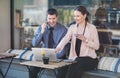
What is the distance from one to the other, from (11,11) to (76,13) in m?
A: 1.88

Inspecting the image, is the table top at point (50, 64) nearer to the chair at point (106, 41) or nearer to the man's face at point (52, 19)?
the man's face at point (52, 19)

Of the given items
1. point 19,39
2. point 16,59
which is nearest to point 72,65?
point 16,59

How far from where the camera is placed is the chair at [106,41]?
15.1 ft

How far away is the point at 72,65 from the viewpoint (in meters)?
3.97

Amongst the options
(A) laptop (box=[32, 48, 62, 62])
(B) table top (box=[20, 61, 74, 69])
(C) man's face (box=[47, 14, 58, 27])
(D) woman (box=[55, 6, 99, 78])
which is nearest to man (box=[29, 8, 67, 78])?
(C) man's face (box=[47, 14, 58, 27])

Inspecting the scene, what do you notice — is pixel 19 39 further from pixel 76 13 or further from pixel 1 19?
pixel 76 13

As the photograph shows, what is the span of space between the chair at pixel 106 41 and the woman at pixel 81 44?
1.53ft

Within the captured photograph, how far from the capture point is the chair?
4.59 metres

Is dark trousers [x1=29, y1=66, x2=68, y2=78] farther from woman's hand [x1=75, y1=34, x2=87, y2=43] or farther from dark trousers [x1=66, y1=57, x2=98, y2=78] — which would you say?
woman's hand [x1=75, y1=34, x2=87, y2=43]

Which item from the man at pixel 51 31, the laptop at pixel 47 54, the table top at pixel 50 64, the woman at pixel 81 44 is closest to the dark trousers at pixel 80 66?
the woman at pixel 81 44

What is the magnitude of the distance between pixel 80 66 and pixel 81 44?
338mm

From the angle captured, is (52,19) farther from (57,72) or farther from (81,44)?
(57,72)

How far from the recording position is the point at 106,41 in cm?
465

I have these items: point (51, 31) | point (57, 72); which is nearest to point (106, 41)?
point (51, 31)
